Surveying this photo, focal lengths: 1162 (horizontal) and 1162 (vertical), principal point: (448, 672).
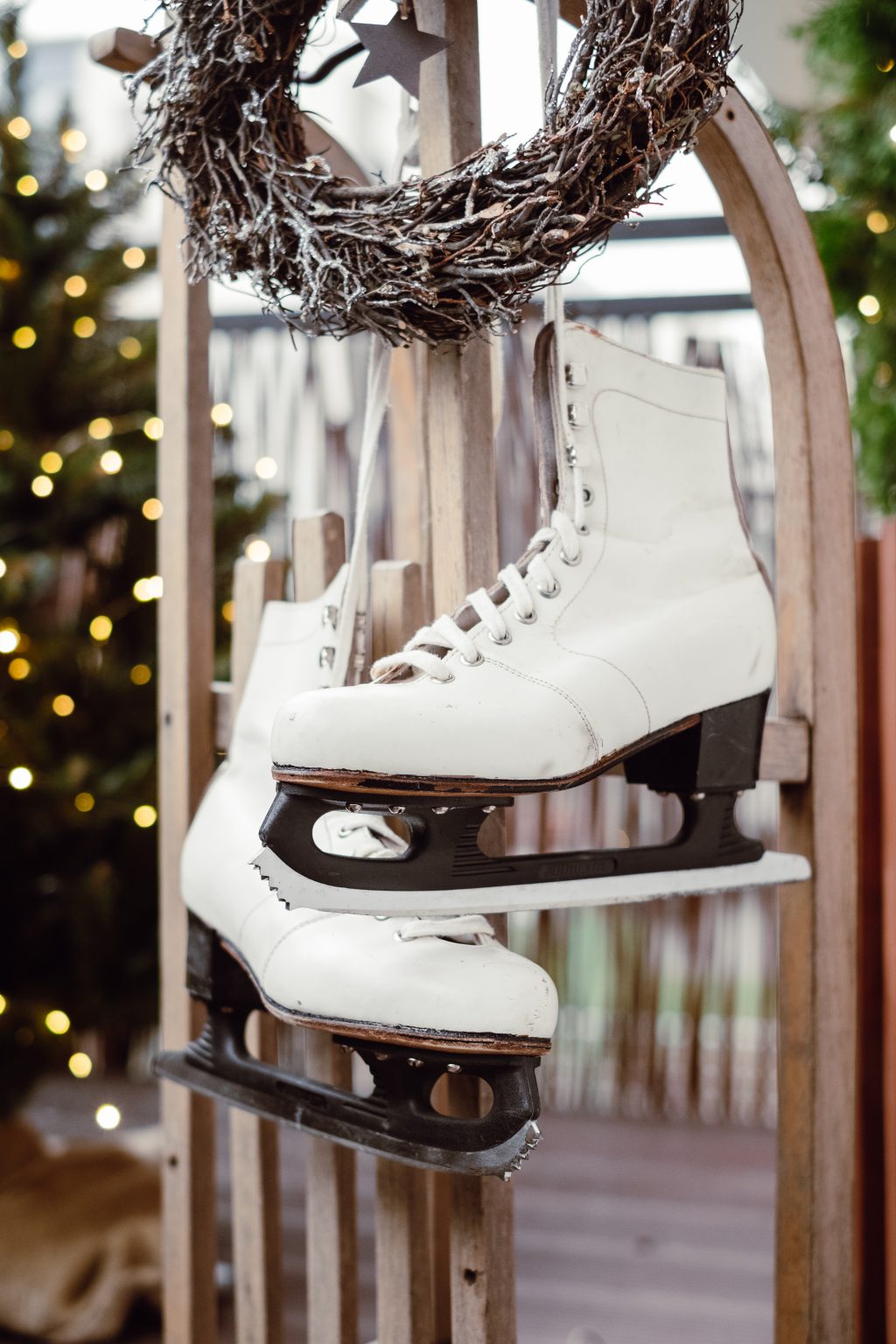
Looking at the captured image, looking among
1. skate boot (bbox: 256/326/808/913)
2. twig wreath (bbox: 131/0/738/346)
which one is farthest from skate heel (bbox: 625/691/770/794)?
twig wreath (bbox: 131/0/738/346)

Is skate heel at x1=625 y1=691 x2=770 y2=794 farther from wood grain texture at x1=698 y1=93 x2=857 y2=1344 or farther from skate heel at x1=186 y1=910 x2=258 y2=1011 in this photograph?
skate heel at x1=186 y1=910 x2=258 y2=1011

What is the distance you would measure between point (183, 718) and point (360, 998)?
49cm

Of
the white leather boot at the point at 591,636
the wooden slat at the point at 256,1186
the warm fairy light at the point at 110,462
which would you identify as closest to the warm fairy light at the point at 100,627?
the warm fairy light at the point at 110,462

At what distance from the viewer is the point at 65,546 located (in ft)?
5.72

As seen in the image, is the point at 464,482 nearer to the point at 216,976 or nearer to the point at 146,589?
the point at 216,976

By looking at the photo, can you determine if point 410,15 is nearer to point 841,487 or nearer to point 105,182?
point 841,487

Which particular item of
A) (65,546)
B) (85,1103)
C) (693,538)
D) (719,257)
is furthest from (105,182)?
(85,1103)

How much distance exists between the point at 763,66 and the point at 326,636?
6.96 feet

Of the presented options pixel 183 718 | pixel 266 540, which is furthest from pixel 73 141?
pixel 183 718

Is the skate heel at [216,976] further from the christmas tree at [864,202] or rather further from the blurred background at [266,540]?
the christmas tree at [864,202]

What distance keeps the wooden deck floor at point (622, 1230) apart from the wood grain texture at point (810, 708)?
49 centimetres

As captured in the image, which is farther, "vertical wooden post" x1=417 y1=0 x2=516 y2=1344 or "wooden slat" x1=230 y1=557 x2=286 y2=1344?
"wooden slat" x1=230 y1=557 x2=286 y2=1344

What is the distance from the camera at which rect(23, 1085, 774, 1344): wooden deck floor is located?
1415 mm

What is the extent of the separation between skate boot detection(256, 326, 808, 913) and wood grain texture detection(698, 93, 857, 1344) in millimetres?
136
